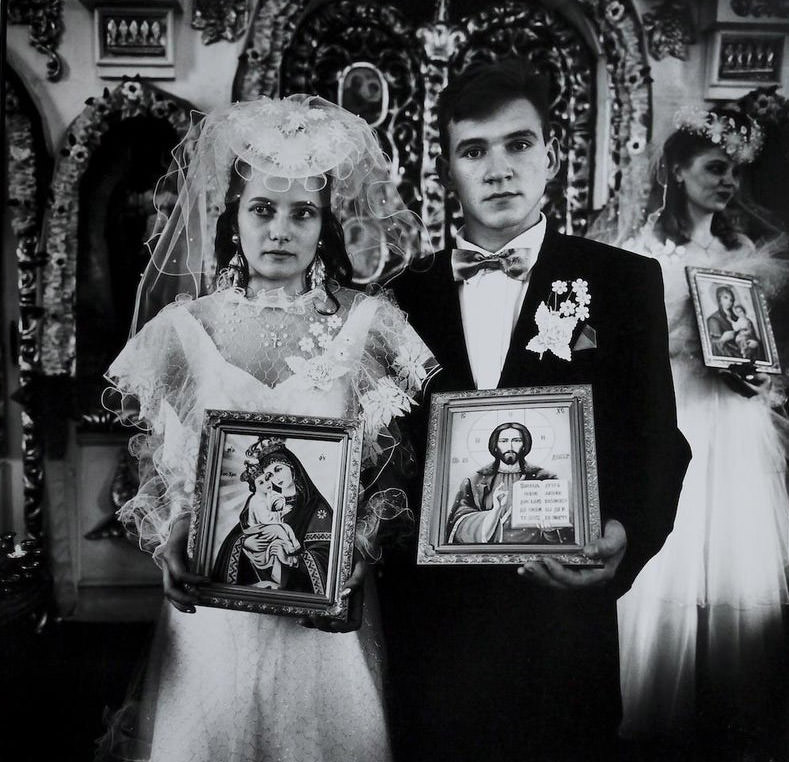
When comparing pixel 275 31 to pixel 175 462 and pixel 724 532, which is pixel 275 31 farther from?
pixel 724 532

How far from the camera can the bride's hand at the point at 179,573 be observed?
1.82 meters

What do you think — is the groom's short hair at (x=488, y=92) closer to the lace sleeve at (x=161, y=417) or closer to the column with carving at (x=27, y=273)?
the lace sleeve at (x=161, y=417)

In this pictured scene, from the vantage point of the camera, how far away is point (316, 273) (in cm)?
195

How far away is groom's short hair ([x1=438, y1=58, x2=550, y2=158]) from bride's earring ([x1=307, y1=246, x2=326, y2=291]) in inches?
18.6

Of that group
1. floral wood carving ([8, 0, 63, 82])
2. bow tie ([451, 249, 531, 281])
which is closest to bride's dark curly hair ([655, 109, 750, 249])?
bow tie ([451, 249, 531, 281])

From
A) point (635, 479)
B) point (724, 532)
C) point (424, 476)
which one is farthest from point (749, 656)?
point (424, 476)

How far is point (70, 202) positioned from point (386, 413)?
1091mm

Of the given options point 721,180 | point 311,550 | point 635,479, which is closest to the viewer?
point 311,550

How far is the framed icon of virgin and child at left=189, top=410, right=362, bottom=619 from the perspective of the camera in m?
1.82

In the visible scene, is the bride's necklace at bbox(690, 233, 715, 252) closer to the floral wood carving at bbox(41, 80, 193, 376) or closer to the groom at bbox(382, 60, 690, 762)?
the groom at bbox(382, 60, 690, 762)

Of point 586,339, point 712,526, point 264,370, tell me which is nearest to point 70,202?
point 264,370

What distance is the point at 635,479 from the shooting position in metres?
1.94

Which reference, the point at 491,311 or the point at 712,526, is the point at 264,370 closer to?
the point at 491,311

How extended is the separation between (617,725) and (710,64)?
186 centimetres
